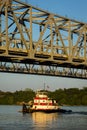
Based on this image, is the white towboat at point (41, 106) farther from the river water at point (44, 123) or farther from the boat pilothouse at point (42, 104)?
the river water at point (44, 123)

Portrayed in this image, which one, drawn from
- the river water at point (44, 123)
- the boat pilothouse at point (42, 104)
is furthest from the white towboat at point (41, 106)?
the river water at point (44, 123)

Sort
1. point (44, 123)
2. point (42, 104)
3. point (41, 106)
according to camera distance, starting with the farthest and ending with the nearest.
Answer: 1. point (42, 104)
2. point (41, 106)
3. point (44, 123)

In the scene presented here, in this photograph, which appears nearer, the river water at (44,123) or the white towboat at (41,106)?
the river water at (44,123)

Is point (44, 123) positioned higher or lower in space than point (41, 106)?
higher

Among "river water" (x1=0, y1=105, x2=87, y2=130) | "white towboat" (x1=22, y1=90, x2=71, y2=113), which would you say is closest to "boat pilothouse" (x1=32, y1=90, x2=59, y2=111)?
"white towboat" (x1=22, y1=90, x2=71, y2=113)

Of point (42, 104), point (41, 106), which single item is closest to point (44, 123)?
point (41, 106)

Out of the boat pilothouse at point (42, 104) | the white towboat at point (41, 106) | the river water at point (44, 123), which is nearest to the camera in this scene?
the river water at point (44, 123)

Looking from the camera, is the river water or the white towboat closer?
the river water

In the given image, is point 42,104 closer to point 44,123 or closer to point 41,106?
point 41,106

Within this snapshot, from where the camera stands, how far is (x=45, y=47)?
75.8 m

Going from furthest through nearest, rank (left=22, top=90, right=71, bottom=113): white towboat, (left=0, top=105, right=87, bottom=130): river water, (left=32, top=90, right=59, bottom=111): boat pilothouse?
(left=32, top=90, right=59, bottom=111): boat pilothouse
(left=22, top=90, right=71, bottom=113): white towboat
(left=0, top=105, right=87, bottom=130): river water

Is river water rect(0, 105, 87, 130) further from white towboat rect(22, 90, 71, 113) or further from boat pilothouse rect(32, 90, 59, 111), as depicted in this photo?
boat pilothouse rect(32, 90, 59, 111)

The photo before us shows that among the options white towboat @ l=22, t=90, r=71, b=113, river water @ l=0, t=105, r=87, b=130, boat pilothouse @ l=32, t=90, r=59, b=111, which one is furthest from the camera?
boat pilothouse @ l=32, t=90, r=59, b=111

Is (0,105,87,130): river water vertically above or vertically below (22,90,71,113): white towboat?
above
